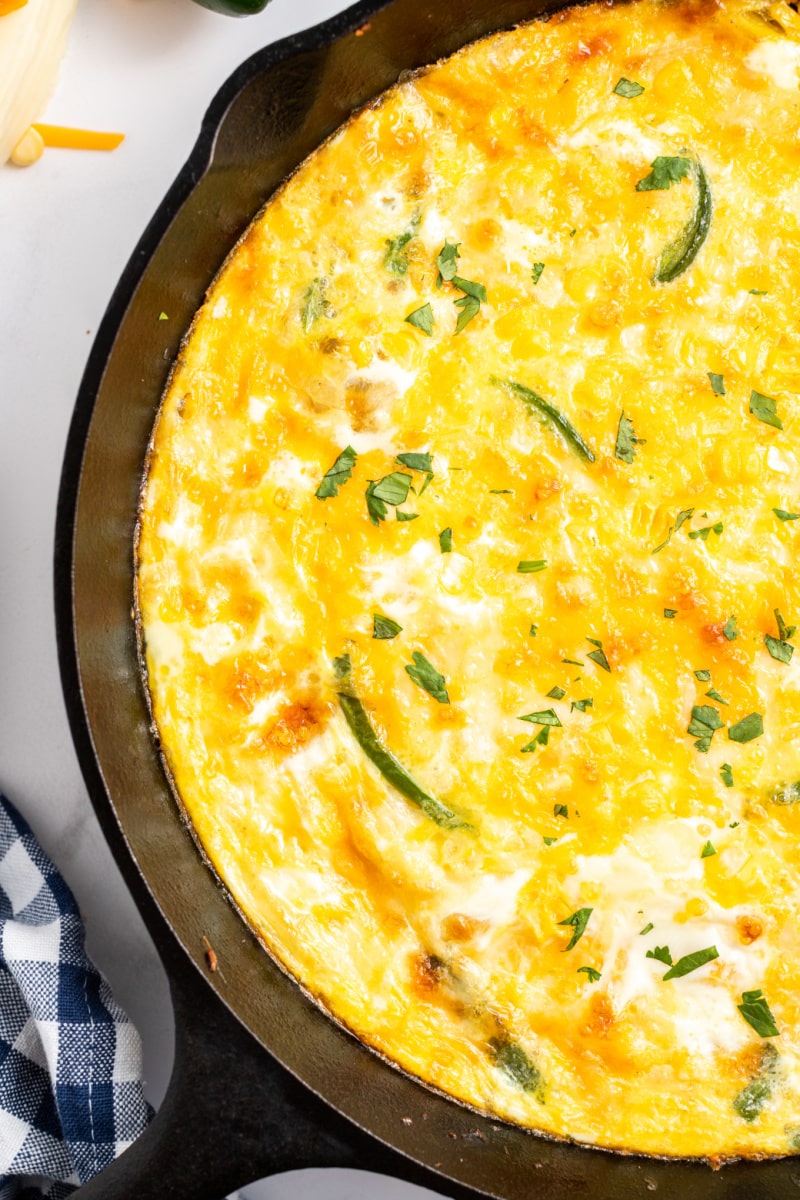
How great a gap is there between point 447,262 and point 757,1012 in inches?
86.3

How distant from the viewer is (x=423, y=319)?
321 centimetres

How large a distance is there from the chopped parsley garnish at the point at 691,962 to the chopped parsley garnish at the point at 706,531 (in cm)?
110

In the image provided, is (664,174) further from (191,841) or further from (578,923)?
(191,841)

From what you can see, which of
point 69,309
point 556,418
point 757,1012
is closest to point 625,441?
point 556,418

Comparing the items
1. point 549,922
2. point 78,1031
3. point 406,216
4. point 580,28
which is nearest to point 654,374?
point 406,216

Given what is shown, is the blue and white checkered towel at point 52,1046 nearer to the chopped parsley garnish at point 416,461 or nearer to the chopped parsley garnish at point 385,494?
the chopped parsley garnish at point 385,494

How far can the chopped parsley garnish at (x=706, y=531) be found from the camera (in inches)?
125

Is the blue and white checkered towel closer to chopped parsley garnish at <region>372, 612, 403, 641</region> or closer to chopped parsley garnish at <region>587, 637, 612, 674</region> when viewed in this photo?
chopped parsley garnish at <region>372, 612, 403, 641</region>

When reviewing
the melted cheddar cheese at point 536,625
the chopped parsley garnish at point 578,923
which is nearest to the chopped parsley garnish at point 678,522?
the melted cheddar cheese at point 536,625

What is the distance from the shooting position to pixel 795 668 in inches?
126

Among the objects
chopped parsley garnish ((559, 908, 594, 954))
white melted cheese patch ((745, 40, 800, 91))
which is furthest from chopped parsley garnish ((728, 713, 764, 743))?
white melted cheese patch ((745, 40, 800, 91))

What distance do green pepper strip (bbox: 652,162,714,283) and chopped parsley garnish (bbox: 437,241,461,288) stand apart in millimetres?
552

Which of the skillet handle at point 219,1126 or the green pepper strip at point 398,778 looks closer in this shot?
the skillet handle at point 219,1126

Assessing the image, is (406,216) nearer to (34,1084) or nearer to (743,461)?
(743,461)
